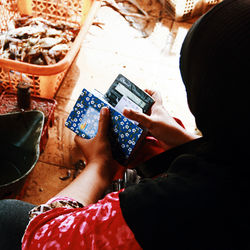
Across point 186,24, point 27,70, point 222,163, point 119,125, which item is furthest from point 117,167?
point 186,24

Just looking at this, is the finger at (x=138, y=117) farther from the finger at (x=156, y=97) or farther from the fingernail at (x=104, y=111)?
the finger at (x=156, y=97)

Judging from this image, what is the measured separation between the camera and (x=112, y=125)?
1.13 meters

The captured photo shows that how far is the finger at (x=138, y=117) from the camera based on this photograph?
1.06 m

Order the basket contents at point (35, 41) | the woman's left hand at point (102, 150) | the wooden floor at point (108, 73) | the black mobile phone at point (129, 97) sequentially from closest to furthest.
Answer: the woman's left hand at point (102, 150)
the black mobile phone at point (129, 97)
the wooden floor at point (108, 73)
the basket contents at point (35, 41)

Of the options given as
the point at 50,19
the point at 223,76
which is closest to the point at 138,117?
the point at 223,76

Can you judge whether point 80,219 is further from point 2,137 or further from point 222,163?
point 2,137

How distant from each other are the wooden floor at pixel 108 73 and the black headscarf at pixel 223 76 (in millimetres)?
1090

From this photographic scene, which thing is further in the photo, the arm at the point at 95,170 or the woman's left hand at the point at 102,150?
the woman's left hand at the point at 102,150

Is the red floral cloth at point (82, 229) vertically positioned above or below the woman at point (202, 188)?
below

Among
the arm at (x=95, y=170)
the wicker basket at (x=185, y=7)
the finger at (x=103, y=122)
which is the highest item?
the wicker basket at (x=185, y=7)

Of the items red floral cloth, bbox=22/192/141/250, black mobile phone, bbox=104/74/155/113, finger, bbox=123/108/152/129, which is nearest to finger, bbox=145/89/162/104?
black mobile phone, bbox=104/74/155/113

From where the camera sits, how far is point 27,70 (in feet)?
4.43

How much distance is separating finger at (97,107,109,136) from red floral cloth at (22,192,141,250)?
0.43 metres

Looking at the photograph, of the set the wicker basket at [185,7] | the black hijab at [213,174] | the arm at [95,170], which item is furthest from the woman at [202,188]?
the wicker basket at [185,7]
